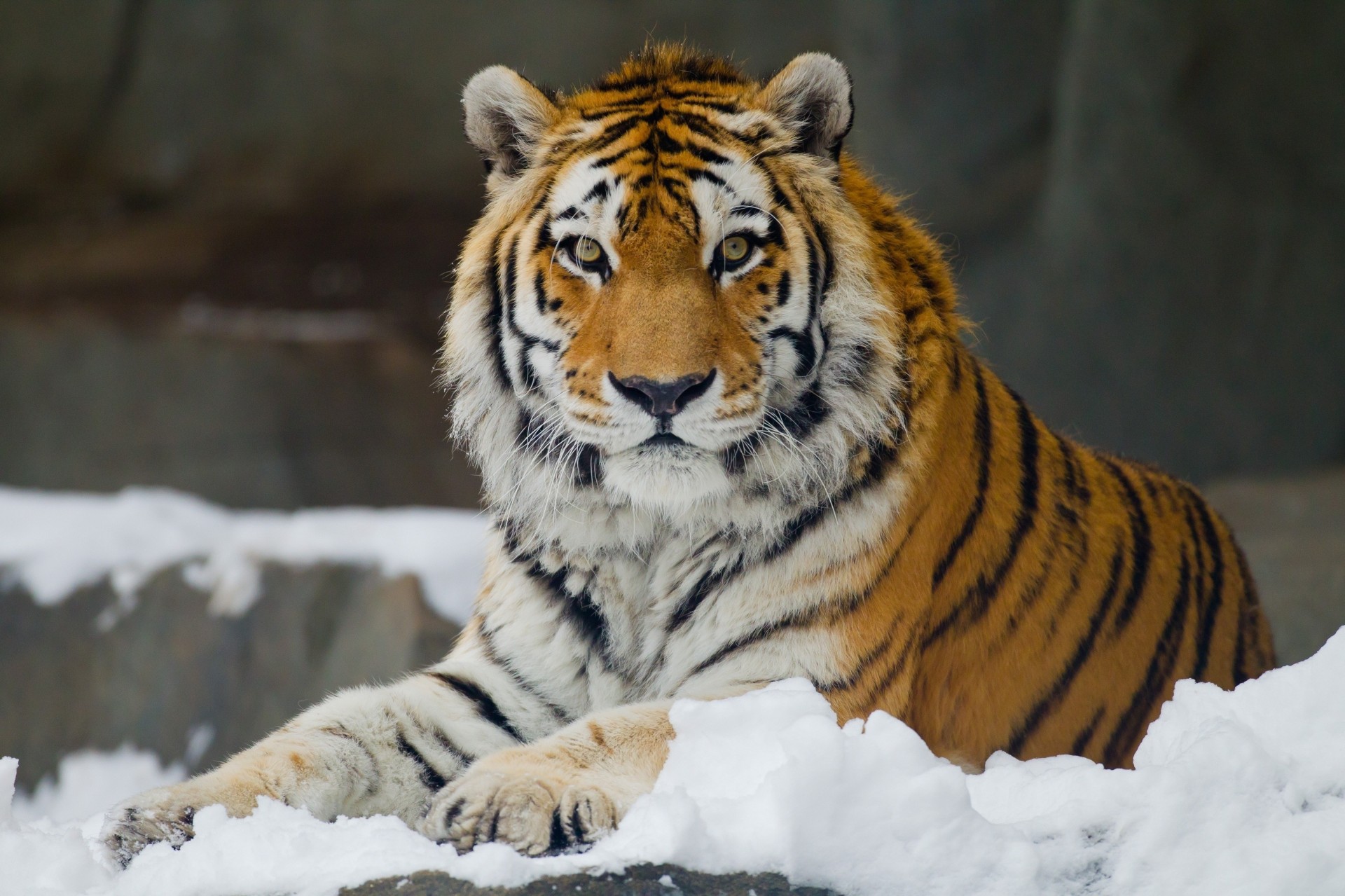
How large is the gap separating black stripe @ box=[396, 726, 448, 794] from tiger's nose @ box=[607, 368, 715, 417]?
604 mm

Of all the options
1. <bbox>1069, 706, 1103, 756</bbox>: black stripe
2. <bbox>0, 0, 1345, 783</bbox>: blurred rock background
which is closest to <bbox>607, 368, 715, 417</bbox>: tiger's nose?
<bbox>1069, 706, 1103, 756</bbox>: black stripe

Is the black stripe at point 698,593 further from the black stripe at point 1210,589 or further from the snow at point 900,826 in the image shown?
the black stripe at point 1210,589

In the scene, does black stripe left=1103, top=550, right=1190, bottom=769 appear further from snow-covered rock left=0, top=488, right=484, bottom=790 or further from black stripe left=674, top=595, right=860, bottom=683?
snow-covered rock left=0, top=488, right=484, bottom=790

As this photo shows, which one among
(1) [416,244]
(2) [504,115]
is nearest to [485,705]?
(2) [504,115]

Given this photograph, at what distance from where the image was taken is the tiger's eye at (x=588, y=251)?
2.10 meters

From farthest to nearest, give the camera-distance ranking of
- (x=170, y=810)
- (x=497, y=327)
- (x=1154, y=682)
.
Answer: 1. (x=1154, y=682)
2. (x=497, y=327)
3. (x=170, y=810)

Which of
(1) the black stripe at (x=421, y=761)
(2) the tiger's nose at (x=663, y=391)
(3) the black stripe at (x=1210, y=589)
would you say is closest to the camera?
(2) the tiger's nose at (x=663, y=391)

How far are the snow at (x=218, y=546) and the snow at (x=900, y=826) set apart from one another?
2265mm

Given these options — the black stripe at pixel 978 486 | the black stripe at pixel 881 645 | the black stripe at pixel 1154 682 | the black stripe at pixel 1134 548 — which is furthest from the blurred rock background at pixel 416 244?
the black stripe at pixel 881 645

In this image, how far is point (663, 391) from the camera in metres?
1.92

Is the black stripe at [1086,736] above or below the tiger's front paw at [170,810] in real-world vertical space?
below

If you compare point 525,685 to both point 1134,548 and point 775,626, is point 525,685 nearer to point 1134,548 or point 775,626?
point 775,626

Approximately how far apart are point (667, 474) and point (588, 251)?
36 centimetres

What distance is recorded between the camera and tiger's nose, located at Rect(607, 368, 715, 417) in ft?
6.29
